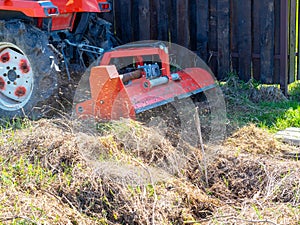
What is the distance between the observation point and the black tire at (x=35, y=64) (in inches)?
264

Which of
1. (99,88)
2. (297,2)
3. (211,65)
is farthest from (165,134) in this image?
(297,2)

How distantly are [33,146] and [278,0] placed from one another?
14.0 feet

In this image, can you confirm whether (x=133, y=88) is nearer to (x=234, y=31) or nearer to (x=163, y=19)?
(x=234, y=31)

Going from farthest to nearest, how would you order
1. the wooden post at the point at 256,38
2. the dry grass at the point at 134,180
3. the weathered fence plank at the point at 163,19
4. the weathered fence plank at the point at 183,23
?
1. the weathered fence plank at the point at 163,19
2. the weathered fence plank at the point at 183,23
3. the wooden post at the point at 256,38
4. the dry grass at the point at 134,180

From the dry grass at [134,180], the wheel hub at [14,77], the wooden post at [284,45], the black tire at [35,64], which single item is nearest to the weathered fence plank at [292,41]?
the wooden post at [284,45]

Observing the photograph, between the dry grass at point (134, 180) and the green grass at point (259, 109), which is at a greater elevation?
the dry grass at point (134, 180)

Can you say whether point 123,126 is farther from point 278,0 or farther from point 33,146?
point 278,0

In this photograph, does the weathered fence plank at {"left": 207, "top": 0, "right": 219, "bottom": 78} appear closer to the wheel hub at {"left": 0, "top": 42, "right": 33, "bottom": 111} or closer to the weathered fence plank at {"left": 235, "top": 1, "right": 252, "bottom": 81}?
the weathered fence plank at {"left": 235, "top": 1, "right": 252, "bottom": 81}

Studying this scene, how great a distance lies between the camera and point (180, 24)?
28.7 feet

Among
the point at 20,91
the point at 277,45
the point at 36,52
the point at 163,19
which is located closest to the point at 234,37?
the point at 277,45

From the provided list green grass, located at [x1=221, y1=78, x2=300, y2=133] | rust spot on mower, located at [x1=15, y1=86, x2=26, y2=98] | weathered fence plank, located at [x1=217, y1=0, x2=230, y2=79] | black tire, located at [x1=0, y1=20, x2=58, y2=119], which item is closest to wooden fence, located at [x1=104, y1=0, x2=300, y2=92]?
weathered fence plank, located at [x1=217, y1=0, x2=230, y2=79]

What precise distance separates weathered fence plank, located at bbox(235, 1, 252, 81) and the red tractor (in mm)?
2037

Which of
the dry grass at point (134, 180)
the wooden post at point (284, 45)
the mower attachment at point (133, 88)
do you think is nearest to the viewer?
the dry grass at point (134, 180)

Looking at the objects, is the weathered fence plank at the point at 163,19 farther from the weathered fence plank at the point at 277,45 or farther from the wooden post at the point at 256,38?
the weathered fence plank at the point at 277,45
